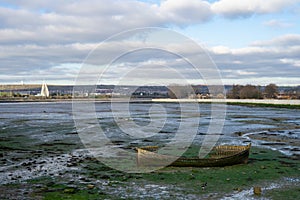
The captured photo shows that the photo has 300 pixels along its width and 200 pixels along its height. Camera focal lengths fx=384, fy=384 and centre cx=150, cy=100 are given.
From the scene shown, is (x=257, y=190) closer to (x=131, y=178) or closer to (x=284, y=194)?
(x=284, y=194)

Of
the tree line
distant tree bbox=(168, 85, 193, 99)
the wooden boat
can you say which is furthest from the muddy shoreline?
the tree line

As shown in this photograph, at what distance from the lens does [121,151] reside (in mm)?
26141

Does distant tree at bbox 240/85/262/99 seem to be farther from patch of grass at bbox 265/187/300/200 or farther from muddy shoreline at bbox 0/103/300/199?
patch of grass at bbox 265/187/300/200

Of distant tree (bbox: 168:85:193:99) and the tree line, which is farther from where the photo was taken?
the tree line

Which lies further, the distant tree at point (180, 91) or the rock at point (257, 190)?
the distant tree at point (180, 91)

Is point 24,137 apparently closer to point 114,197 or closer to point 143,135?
point 143,135

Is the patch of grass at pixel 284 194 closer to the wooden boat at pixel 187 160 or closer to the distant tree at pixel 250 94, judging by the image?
the wooden boat at pixel 187 160

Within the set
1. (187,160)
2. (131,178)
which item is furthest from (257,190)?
Result: (131,178)

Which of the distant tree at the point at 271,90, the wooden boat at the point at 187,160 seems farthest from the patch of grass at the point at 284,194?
the distant tree at the point at 271,90

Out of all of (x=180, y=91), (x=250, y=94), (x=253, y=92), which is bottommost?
(x=250, y=94)

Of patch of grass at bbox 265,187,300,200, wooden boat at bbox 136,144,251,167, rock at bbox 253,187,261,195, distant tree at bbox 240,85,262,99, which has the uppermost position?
distant tree at bbox 240,85,262,99

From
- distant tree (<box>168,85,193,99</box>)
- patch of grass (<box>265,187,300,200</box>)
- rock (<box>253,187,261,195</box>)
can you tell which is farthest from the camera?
distant tree (<box>168,85,193,99</box>)

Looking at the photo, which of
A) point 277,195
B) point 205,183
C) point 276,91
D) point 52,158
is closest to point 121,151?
point 52,158

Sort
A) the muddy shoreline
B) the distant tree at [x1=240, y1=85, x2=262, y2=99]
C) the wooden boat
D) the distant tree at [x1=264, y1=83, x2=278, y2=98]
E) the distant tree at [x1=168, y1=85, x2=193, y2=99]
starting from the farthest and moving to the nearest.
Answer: the distant tree at [x1=264, y1=83, x2=278, y2=98], the distant tree at [x1=168, y1=85, x2=193, y2=99], the distant tree at [x1=240, y1=85, x2=262, y2=99], the wooden boat, the muddy shoreline
